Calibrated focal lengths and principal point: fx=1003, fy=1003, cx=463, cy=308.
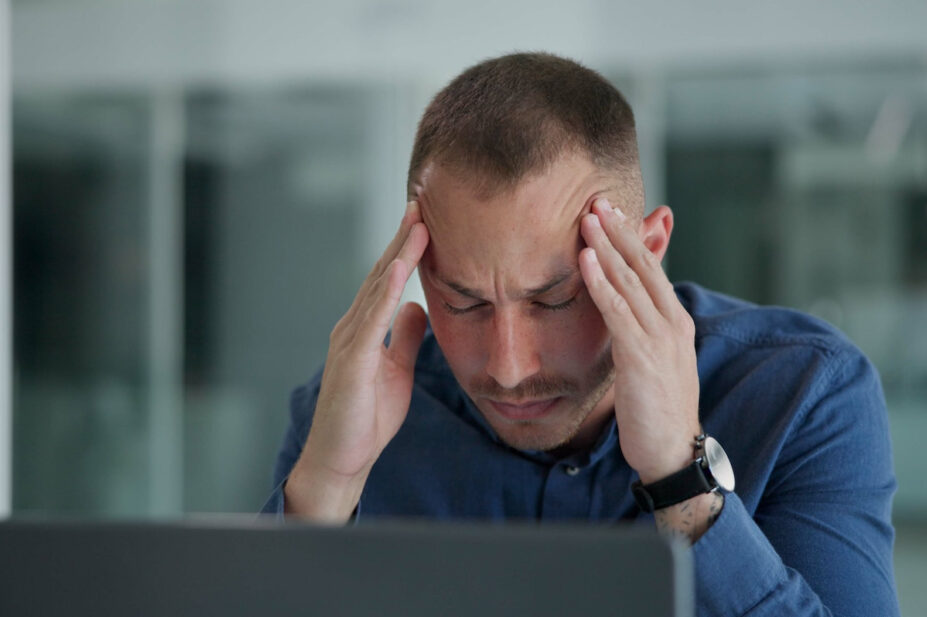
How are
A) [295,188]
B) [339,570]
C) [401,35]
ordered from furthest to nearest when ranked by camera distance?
[295,188] → [401,35] → [339,570]

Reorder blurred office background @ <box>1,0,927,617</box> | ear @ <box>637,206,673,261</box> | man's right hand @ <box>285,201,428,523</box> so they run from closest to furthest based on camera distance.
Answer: man's right hand @ <box>285,201,428,523</box> → ear @ <box>637,206,673,261</box> → blurred office background @ <box>1,0,927,617</box>

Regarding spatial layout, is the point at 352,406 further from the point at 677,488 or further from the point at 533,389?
the point at 677,488

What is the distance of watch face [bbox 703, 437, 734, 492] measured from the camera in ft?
3.48

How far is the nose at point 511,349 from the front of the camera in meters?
1.17

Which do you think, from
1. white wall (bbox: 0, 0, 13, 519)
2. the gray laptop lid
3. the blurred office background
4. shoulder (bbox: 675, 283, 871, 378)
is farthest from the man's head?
white wall (bbox: 0, 0, 13, 519)

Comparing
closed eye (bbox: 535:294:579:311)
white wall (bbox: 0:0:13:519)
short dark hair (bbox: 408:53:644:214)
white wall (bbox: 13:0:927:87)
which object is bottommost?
white wall (bbox: 0:0:13:519)

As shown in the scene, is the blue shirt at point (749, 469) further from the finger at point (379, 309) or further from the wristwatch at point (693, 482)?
the finger at point (379, 309)

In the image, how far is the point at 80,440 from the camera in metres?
4.12

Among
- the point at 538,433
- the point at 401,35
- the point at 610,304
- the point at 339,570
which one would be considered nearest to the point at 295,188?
the point at 401,35

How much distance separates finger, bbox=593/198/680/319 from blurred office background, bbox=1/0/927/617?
2211 mm

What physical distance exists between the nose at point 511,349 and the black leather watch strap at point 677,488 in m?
0.20

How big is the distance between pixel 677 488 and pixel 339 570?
0.64m

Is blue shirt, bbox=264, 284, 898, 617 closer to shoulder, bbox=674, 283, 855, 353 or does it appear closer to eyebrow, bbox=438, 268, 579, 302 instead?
shoulder, bbox=674, 283, 855, 353

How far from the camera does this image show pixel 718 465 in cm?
108
